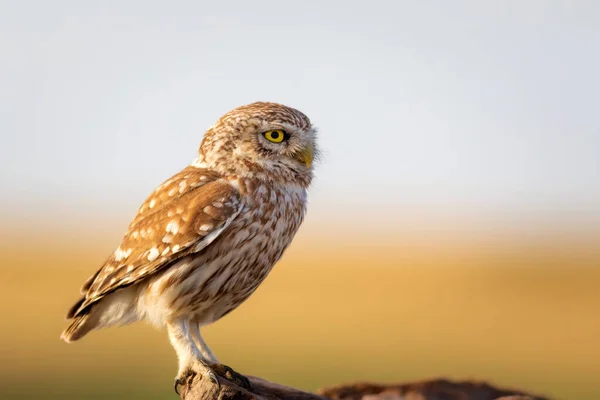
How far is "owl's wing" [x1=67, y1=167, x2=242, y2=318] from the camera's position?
3.84 metres

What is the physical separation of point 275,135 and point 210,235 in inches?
26.8

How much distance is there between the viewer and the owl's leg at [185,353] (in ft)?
13.0

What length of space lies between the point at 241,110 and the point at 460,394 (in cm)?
223

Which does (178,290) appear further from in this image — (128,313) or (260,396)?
(260,396)

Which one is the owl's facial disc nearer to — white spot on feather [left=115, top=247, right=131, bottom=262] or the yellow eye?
the yellow eye

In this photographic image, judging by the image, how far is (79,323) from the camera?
13.8 ft

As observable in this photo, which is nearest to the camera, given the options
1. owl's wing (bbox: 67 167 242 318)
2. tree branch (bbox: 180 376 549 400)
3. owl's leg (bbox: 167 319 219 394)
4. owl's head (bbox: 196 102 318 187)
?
owl's wing (bbox: 67 167 242 318)

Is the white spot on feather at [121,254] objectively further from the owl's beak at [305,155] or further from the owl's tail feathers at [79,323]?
the owl's beak at [305,155]

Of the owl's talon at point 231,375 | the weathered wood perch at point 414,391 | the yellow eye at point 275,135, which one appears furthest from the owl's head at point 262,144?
the weathered wood perch at point 414,391

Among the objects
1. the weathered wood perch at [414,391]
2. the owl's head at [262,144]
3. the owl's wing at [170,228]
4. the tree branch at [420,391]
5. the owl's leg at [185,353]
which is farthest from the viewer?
the tree branch at [420,391]

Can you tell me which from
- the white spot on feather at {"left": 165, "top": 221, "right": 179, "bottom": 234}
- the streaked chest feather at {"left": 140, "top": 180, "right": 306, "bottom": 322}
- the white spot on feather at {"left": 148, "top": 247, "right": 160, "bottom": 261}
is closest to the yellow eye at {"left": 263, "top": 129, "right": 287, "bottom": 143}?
the streaked chest feather at {"left": 140, "top": 180, "right": 306, "bottom": 322}

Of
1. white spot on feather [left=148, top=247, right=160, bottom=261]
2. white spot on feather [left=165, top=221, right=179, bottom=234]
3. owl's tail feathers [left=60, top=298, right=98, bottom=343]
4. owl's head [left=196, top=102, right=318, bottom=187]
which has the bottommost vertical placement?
owl's tail feathers [left=60, top=298, right=98, bottom=343]

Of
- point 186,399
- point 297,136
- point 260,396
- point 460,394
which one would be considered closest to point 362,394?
point 460,394

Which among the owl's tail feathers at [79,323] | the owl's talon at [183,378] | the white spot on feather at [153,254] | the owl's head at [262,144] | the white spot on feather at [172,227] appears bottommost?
the owl's talon at [183,378]
